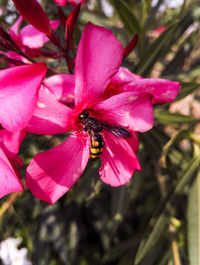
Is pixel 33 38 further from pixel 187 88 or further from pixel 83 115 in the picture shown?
Answer: pixel 187 88

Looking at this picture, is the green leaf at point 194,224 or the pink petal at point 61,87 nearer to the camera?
the pink petal at point 61,87

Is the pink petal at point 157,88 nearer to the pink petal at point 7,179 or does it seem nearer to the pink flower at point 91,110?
the pink flower at point 91,110

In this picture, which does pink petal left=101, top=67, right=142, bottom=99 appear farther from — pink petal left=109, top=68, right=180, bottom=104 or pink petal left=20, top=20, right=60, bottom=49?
pink petal left=20, top=20, right=60, bottom=49

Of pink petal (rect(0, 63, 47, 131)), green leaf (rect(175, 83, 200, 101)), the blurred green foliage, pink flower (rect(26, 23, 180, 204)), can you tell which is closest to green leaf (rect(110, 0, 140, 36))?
the blurred green foliage

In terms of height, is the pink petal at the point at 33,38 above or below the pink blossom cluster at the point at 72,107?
above

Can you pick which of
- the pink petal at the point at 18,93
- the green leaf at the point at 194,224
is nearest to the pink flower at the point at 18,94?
the pink petal at the point at 18,93

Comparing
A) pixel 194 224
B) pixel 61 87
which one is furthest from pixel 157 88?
pixel 194 224

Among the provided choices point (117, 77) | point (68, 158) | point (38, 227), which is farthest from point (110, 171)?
point (38, 227)

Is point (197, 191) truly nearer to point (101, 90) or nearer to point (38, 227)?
point (101, 90)
